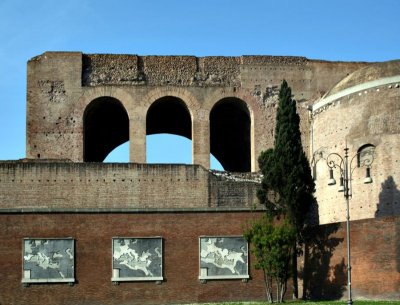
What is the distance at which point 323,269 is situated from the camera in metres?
25.6

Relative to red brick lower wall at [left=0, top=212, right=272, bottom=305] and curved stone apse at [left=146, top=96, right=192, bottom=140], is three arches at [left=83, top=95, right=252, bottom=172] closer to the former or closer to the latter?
curved stone apse at [left=146, top=96, right=192, bottom=140]

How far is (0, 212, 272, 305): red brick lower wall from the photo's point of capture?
25344 mm

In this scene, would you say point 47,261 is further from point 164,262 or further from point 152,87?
point 152,87

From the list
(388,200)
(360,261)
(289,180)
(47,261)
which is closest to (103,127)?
(47,261)

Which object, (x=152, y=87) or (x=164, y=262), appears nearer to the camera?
(x=164, y=262)

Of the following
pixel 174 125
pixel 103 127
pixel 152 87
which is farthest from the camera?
pixel 174 125

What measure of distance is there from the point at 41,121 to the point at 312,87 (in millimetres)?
11780

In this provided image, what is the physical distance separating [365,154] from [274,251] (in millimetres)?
6383

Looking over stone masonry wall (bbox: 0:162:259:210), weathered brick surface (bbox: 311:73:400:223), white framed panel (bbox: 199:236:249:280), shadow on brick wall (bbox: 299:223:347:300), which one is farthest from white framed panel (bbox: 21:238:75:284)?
weathered brick surface (bbox: 311:73:400:223)

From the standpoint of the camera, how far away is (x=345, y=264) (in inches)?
966

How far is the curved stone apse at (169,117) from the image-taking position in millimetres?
36000

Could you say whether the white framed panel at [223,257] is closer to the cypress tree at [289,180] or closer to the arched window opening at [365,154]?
the cypress tree at [289,180]

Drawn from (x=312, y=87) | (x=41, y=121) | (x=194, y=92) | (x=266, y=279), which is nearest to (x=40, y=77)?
(x=41, y=121)

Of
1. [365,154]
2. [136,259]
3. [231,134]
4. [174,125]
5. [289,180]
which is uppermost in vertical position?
[174,125]
